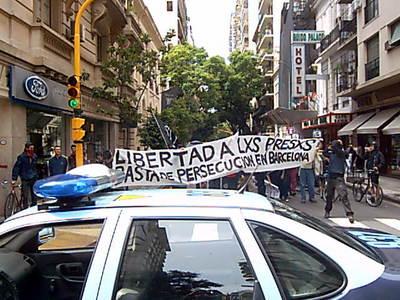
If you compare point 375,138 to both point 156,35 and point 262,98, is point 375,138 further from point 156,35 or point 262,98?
point 262,98

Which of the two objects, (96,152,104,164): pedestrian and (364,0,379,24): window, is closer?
(96,152,104,164): pedestrian

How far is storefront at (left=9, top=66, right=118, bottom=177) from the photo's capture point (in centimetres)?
1360

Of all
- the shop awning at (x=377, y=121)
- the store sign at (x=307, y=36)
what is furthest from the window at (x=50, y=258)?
the store sign at (x=307, y=36)

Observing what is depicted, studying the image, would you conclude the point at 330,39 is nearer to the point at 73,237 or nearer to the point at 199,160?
the point at 199,160

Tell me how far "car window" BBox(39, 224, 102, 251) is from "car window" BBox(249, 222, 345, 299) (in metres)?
0.82

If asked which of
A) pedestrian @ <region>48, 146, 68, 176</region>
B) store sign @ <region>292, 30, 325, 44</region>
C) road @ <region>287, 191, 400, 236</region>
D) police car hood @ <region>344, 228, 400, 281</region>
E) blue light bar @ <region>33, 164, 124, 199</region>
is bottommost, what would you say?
road @ <region>287, 191, 400, 236</region>

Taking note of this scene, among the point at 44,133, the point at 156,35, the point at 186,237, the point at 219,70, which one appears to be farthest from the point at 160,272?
the point at 219,70

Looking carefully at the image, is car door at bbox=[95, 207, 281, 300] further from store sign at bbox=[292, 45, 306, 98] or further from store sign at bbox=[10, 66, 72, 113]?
store sign at bbox=[292, 45, 306, 98]

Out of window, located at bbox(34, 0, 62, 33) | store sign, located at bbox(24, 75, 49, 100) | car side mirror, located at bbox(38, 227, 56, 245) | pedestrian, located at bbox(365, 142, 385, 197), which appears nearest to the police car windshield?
car side mirror, located at bbox(38, 227, 56, 245)

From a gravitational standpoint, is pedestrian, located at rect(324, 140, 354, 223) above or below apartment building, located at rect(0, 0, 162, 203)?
below

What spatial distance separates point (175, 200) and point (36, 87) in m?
12.3

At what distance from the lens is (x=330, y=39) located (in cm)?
3550

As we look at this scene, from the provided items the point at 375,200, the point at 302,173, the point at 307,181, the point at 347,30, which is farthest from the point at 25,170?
the point at 347,30

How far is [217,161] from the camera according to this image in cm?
1195
